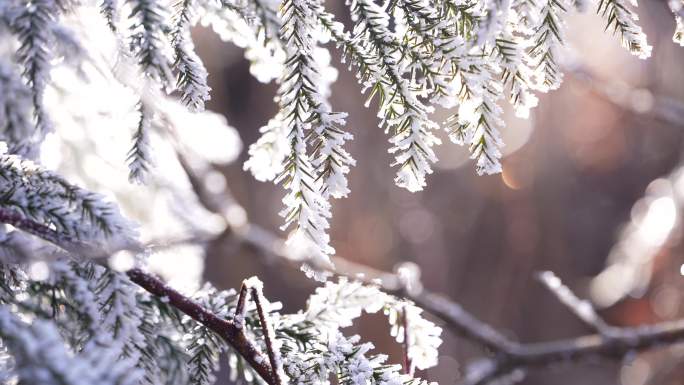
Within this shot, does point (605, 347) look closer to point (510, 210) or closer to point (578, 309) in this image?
point (578, 309)

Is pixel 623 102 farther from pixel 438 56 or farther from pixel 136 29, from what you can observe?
pixel 136 29

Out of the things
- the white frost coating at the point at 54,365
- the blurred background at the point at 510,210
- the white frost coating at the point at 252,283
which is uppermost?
the blurred background at the point at 510,210

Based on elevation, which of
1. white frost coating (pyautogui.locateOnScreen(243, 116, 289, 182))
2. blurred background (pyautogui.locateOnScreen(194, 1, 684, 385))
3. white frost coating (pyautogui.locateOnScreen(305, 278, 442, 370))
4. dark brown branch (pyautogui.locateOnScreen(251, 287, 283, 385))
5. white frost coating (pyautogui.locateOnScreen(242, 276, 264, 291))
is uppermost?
blurred background (pyautogui.locateOnScreen(194, 1, 684, 385))

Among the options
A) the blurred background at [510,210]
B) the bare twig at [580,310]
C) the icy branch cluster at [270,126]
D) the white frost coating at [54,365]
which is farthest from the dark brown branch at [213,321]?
the blurred background at [510,210]

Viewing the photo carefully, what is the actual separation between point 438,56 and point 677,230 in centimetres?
250

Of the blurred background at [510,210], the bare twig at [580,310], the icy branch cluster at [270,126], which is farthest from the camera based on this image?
the blurred background at [510,210]

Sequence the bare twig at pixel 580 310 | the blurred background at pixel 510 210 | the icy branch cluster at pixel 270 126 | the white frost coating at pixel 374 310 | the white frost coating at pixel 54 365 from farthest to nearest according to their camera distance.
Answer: the blurred background at pixel 510 210 < the white frost coating at pixel 374 310 < the bare twig at pixel 580 310 < the icy branch cluster at pixel 270 126 < the white frost coating at pixel 54 365

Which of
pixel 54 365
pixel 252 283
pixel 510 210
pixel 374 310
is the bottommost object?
pixel 54 365

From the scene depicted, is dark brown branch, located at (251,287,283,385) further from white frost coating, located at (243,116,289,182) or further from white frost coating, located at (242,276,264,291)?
white frost coating, located at (243,116,289,182)

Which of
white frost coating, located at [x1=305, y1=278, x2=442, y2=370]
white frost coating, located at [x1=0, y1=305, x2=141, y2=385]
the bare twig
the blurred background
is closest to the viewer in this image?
white frost coating, located at [x1=0, y1=305, x2=141, y2=385]

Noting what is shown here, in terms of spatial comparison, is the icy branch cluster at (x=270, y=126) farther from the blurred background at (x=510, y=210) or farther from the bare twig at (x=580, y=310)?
the blurred background at (x=510, y=210)

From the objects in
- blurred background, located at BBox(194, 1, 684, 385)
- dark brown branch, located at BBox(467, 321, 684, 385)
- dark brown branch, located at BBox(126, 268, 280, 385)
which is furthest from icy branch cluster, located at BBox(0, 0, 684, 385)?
blurred background, located at BBox(194, 1, 684, 385)

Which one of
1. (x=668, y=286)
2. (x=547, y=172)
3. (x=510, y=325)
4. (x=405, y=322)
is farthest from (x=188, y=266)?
(x=547, y=172)

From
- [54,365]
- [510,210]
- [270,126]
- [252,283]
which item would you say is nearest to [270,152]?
[270,126]
